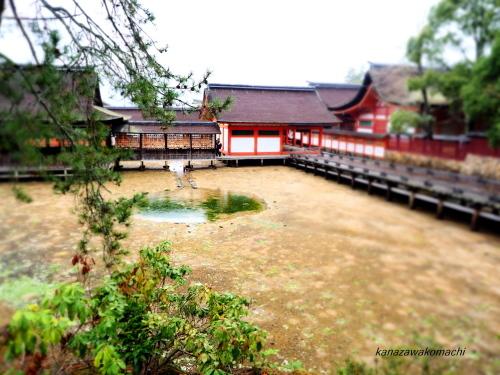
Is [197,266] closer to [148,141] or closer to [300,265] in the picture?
[300,265]

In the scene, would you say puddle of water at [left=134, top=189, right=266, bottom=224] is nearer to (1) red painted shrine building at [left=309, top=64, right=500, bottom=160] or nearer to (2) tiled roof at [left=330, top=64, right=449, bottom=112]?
(1) red painted shrine building at [left=309, top=64, right=500, bottom=160]

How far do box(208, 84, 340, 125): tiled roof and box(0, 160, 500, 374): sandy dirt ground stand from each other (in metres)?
9.45

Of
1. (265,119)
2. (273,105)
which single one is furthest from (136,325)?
(273,105)

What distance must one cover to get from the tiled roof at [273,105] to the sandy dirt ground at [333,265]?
31.0ft

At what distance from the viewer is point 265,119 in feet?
67.6

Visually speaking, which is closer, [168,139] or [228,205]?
[228,205]

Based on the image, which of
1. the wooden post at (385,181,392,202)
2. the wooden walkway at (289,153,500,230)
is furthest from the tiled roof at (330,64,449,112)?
the wooden post at (385,181,392,202)

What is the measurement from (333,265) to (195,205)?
6.89 m

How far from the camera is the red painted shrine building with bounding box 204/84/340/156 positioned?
20.5 m

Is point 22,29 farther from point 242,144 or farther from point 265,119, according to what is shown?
point 265,119

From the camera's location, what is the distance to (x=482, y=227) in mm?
1928

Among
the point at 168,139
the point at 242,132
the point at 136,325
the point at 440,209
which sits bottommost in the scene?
the point at 136,325

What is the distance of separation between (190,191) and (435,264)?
12464mm

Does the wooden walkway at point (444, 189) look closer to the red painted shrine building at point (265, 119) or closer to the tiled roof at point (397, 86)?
the tiled roof at point (397, 86)
